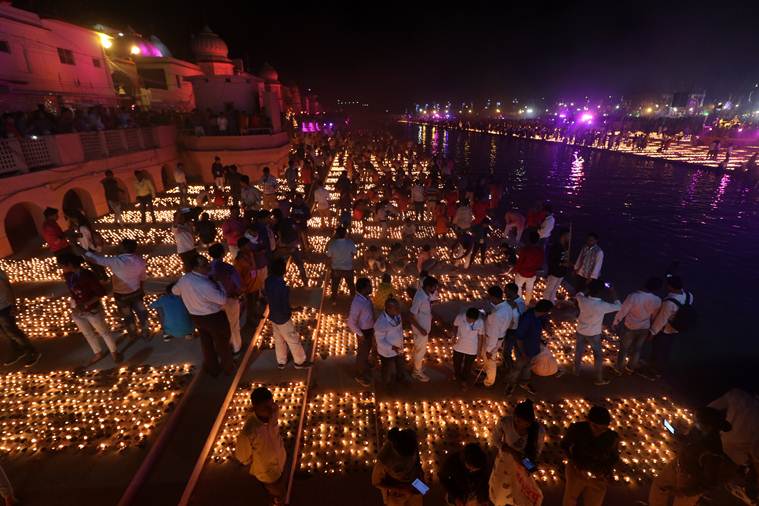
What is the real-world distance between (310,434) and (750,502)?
5.65 meters

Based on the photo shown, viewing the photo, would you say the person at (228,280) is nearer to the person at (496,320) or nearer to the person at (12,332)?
the person at (12,332)

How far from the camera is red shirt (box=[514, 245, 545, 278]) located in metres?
7.80

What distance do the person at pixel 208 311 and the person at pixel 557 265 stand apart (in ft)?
22.8

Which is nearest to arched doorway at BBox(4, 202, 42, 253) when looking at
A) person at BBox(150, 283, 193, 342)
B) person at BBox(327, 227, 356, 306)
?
person at BBox(150, 283, 193, 342)

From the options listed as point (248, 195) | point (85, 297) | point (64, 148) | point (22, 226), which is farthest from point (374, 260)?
point (22, 226)

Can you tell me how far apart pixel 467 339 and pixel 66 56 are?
26.3m

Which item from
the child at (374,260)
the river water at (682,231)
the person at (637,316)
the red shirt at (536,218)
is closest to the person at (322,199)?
the child at (374,260)

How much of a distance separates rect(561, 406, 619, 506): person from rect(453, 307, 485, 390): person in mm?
2066

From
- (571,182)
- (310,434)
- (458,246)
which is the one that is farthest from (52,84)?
(571,182)

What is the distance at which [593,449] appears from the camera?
3.53 metres

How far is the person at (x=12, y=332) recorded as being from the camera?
5620 mm

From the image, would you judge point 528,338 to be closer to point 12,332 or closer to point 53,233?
point 12,332

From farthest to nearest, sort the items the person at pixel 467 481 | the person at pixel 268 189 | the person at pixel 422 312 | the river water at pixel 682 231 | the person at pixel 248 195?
the person at pixel 268 189 → the person at pixel 248 195 → the river water at pixel 682 231 → the person at pixel 422 312 → the person at pixel 467 481

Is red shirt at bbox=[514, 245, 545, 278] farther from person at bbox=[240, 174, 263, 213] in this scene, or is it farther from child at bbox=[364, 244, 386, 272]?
person at bbox=[240, 174, 263, 213]
